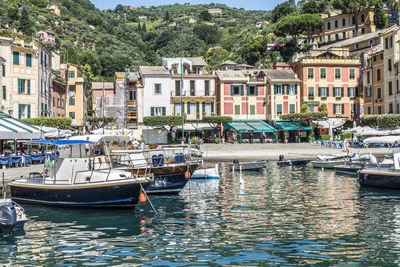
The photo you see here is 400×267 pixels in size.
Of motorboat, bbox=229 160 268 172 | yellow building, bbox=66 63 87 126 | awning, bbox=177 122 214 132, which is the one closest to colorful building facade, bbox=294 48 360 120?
awning, bbox=177 122 214 132

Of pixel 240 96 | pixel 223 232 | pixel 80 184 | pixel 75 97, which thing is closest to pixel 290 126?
pixel 240 96

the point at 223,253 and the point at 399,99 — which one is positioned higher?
the point at 399,99

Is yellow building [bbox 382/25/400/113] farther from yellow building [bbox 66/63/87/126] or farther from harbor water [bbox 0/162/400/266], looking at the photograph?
yellow building [bbox 66/63/87/126]

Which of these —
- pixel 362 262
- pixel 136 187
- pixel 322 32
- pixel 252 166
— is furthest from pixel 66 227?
pixel 322 32

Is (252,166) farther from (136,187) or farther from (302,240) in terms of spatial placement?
(302,240)

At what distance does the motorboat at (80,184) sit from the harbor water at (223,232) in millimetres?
503

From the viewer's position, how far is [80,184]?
67.6ft

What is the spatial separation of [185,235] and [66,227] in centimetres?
510

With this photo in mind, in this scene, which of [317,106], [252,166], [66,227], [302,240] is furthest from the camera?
[317,106]

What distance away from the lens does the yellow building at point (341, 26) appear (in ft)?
358

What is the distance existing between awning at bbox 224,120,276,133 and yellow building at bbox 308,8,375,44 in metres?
51.9

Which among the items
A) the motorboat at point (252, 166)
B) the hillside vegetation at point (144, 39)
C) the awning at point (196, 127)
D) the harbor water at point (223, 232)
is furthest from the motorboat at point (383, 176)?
the hillside vegetation at point (144, 39)

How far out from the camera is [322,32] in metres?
118

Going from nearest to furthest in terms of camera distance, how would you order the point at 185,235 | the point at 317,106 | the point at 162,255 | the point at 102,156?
the point at 162,255
the point at 185,235
the point at 102,156
the point at 317,106
